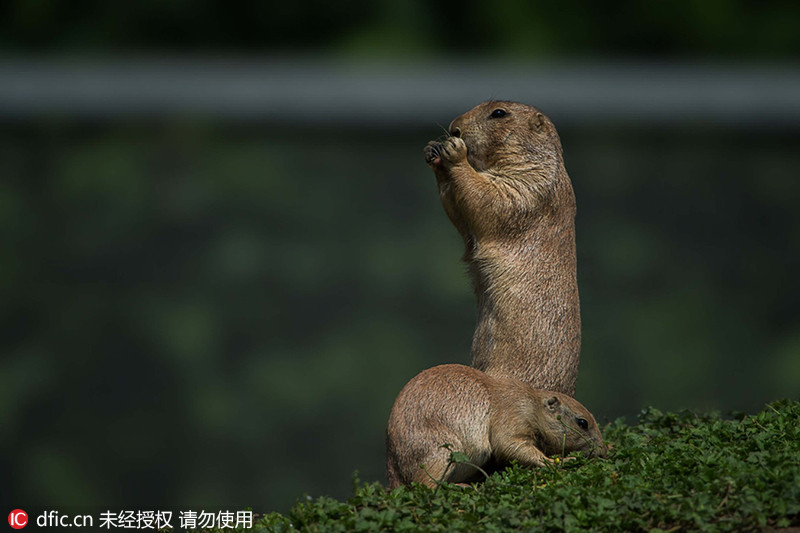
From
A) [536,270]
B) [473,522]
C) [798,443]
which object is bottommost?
[473,522]

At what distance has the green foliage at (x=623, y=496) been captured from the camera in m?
3.66

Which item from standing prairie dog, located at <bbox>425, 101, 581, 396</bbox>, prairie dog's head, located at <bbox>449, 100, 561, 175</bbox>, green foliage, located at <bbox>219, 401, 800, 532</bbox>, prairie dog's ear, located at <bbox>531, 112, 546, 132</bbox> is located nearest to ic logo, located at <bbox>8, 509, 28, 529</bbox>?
green foliage, located at <bbox>219, 401, 800, 532</bbox>

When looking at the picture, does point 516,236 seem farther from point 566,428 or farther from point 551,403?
point 566,428

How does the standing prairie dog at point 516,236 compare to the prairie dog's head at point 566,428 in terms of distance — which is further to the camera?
the standing prairie dog at point 516,236

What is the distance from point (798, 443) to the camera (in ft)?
14.2


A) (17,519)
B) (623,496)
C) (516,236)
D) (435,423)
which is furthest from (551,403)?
(17,519)

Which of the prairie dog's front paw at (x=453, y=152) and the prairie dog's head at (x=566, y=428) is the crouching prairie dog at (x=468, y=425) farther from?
the prairie dog's front paw at (x=453, y=152)

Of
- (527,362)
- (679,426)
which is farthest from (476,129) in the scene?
(679,426)

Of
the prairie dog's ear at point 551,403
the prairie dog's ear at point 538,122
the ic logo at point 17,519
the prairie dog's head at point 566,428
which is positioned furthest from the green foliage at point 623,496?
the ic logo at point 17,519

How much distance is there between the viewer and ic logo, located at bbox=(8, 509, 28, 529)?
22.0ft

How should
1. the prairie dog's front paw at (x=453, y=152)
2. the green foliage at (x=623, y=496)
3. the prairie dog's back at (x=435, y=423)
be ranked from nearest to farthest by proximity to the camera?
the green foliage at (x=623, y=496) → the prairie dog's back at (x=435, y=423) → the prairie dog's front paw at (x=453, y=152)

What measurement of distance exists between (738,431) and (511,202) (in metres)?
1.84

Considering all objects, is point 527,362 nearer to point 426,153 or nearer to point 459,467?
point 459,467

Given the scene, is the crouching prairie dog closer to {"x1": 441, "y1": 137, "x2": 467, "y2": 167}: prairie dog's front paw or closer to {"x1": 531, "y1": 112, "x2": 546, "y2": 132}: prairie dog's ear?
{"x1": 441, "y1": 137, "x2": 467, "y2": 167}: prairie dog's front paw
